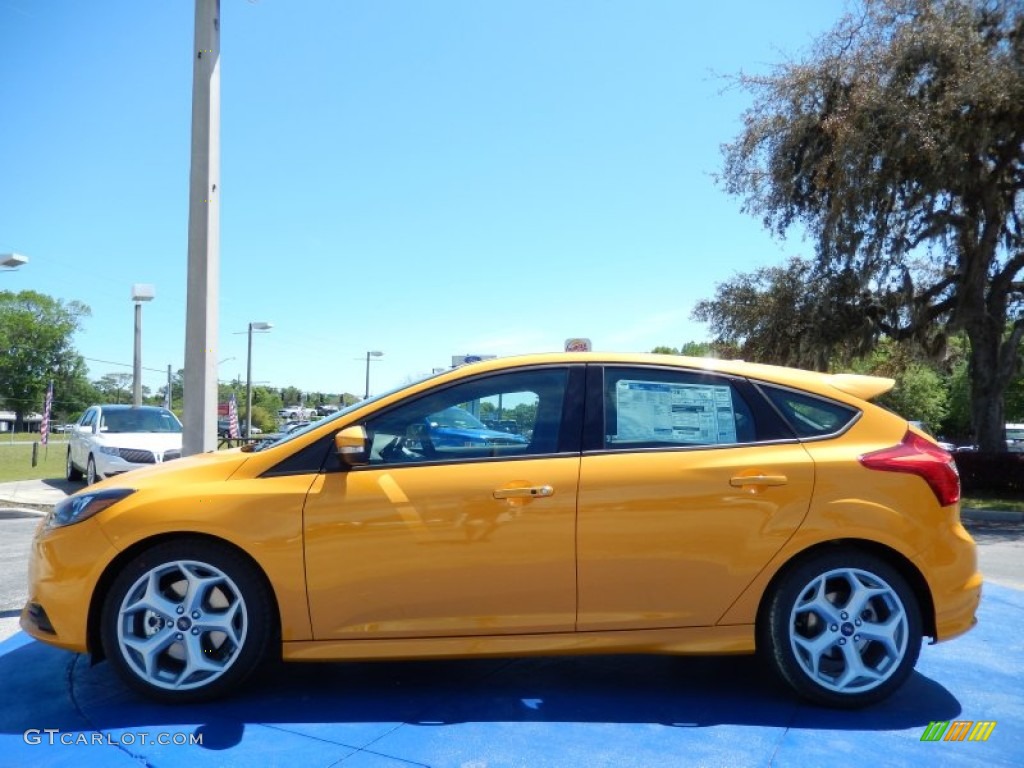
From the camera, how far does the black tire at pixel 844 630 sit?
130 inches

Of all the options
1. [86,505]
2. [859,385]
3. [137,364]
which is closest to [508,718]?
[86,505]

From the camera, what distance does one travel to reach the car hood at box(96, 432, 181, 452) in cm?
1226

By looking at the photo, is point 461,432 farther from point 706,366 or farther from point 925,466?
point 925,466

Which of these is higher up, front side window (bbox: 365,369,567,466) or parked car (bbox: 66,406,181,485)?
front side window (bbox: 365,369,567,466)

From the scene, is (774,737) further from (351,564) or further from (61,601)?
(61,601)

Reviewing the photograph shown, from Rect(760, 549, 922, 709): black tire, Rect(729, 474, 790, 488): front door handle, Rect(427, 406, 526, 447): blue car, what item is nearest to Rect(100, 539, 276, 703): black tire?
Rect(427, 406, 526, 447): blue car

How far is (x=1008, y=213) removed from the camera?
17297 mm

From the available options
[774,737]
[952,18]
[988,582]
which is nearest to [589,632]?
[774,737]

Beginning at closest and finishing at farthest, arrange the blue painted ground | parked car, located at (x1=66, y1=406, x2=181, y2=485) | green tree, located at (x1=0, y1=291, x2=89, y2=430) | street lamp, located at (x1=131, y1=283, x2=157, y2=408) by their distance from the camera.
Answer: the blue painted ground
parked car, located at (x1=66, y1=406, x2=181, y2=485)
street lamp, located at (x1=131, y1=283, x2=157, y2=408)
green tree, located at (x1=0, y1=291, x2=89, y2=430)

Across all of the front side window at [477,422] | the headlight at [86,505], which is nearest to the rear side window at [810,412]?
the front side window at [477,422]

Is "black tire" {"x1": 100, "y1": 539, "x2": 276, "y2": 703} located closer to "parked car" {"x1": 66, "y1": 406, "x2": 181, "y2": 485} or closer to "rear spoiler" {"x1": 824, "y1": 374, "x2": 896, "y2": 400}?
"rear spoiler" {"x1": 824, "y1": 374, "x2": 896, "y2": 400}

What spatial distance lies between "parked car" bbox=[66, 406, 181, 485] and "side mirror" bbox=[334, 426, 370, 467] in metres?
9.34

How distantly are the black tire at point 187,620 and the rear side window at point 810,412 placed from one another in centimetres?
249

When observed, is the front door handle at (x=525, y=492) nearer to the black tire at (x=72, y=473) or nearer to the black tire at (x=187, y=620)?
the black tire at (x=187, y=620)
